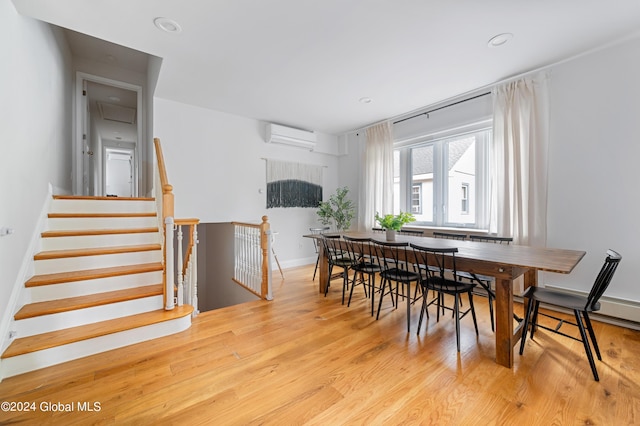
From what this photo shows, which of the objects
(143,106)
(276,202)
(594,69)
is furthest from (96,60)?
(594,69)

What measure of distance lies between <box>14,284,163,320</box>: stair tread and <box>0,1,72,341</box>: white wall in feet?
0.54

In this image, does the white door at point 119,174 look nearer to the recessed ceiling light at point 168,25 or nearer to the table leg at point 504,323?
the recessed ceiling light at point 168,25

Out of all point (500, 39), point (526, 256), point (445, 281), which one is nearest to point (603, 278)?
point (526, 256)

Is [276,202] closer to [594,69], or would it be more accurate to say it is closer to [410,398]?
[410,398]

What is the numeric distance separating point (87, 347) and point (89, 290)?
0.60 m

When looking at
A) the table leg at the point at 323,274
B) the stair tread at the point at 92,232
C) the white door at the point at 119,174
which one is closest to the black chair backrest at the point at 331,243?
the table leg at the point at 323,274

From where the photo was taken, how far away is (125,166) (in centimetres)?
863

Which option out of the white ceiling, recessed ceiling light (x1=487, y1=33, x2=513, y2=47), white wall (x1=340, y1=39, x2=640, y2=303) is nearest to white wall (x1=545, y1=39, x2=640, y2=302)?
white wall (x1=340, y1=39, x2=640, y2=303)

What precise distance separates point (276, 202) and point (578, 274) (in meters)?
4.41

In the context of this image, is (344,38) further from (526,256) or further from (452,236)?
(452,236)

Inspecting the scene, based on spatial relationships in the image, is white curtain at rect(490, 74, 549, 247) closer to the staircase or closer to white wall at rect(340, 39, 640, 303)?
white wall at rect(340, 39, 640, 303)

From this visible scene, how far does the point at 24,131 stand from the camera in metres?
2.29

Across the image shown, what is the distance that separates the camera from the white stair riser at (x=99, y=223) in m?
2.93

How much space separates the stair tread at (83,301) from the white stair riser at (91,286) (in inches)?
1.7
